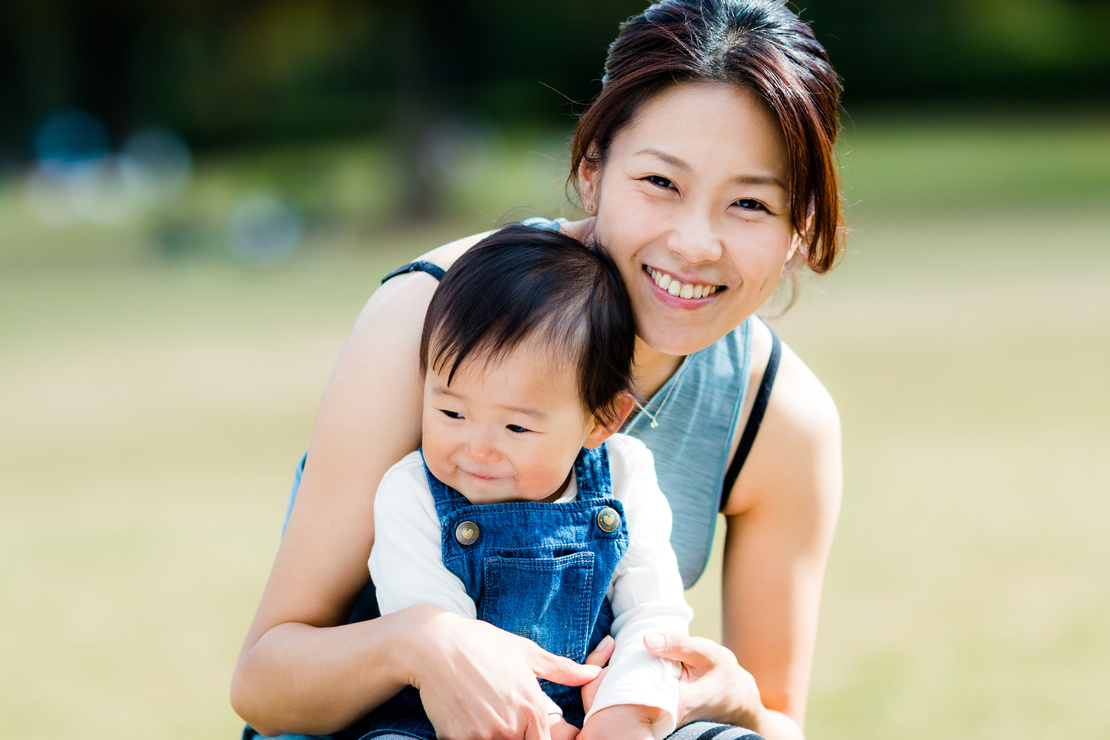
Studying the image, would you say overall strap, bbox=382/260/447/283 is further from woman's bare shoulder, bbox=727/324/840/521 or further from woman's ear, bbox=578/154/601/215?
woman's bare shoulder, bbox=727/324/840/521

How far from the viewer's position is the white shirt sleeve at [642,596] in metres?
1.87

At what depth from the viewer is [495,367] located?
75.7 inches

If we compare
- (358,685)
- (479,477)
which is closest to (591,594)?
(479,477)

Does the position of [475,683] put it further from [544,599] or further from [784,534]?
[784,534]

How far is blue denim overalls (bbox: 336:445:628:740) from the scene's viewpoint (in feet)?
6.40

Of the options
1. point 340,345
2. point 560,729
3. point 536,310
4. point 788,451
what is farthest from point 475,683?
point 340,345

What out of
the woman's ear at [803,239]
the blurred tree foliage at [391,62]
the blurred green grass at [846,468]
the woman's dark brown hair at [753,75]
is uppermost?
the blurred tree foliage at [391,62]

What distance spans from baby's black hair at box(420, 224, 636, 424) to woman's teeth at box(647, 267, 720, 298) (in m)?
0.12

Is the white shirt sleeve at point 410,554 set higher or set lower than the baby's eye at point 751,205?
lower

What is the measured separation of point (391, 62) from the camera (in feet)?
95.5

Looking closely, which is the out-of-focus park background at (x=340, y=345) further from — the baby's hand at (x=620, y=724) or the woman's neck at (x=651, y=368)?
the baby's hand at (x=620, y=724)

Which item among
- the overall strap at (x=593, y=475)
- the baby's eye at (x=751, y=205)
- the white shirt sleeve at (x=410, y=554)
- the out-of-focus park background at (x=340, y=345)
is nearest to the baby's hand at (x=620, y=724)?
the white shirt sleeve at (x=410, y=554)

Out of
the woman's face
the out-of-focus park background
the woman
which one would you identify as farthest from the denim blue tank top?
the out-of-focus park background

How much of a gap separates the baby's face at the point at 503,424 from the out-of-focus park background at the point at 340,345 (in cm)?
62
